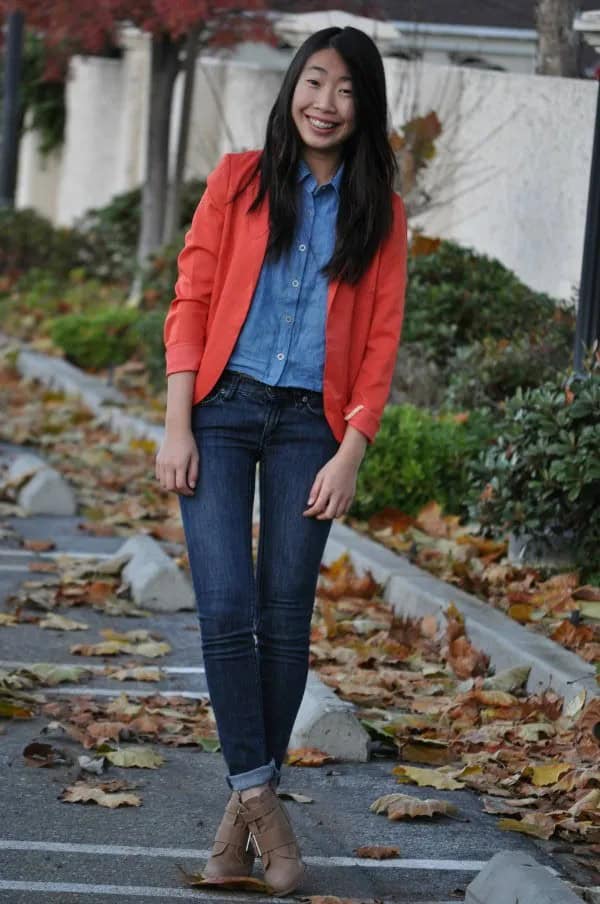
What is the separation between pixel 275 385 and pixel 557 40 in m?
9.69

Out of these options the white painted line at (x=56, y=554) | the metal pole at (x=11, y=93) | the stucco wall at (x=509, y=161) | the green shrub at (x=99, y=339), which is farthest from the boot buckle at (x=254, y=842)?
the metal pole at (x=11, y=93)

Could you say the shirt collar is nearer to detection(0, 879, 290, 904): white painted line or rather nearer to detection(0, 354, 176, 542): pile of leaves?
detection(0, 879, 290, 904): white painted line

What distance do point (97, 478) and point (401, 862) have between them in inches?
258

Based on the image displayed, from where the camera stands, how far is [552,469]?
7051 millimetres

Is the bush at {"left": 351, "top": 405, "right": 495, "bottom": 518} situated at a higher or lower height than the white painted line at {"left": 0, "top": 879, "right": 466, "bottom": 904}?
higher

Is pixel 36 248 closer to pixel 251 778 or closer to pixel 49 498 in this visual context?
pixel 49 498

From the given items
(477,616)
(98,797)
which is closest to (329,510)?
(98,797)

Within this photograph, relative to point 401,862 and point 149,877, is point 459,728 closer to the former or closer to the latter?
point 401,862

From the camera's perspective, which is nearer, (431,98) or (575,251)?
(575,251)

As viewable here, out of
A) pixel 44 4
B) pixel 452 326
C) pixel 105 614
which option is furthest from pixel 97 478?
pixel 44 4

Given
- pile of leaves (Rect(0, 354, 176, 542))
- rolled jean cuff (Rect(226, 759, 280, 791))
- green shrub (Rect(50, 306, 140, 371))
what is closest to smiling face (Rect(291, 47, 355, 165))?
rolled jean cuff (Rect(226, 759, 280, 791))

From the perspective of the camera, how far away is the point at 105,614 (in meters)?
7.46

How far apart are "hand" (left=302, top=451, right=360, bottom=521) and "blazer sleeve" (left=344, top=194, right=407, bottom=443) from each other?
0.10 meters

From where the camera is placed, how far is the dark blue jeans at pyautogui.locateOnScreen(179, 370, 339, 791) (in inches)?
Answer: 162
